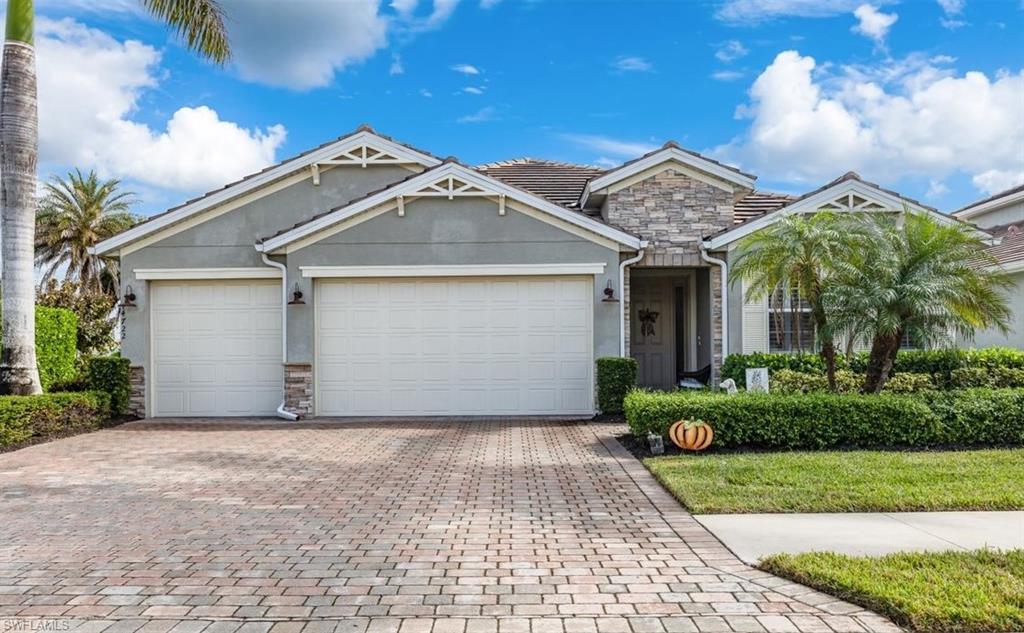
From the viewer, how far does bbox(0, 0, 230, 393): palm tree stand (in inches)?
420

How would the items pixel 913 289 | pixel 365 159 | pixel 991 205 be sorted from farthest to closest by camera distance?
1. pixel 991 205
2. pixel 365 159
3. pixel 913 289

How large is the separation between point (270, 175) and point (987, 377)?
13893 mm

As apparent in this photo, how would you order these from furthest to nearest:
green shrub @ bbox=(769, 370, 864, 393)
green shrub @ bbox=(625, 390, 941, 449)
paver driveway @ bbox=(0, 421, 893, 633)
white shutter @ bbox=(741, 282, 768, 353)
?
white shutter @ bbox=(741, 282, 768, 353)
green shrub @ bbox=(769, 370, 864, 393)
green shrub @ bbox=(625, 390, 941, 449)
paver driveway @ bbox=(0, 421, 893, 633)

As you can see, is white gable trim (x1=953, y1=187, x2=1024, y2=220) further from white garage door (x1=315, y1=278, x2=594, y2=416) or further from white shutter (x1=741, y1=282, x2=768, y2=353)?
white garage door (x1=315, y1=278, x2=594, y2=416)

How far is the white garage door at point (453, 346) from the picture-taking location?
41.7 feet

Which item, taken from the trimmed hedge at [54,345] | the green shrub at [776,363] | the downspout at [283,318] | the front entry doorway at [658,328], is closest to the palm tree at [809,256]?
the green shrub at [776,363]

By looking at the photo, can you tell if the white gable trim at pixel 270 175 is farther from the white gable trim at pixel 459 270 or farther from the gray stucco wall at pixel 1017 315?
the gray stucco wall at pixel 1017 315

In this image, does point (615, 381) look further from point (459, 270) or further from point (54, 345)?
point (54, 345)

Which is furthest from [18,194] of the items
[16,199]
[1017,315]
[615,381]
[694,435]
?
[1017,315]

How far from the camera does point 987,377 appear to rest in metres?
11.6

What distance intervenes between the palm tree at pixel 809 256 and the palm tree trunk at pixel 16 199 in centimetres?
1166

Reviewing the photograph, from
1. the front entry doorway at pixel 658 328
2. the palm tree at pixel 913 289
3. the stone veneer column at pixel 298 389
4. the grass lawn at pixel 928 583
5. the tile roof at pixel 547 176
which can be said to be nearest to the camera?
Answer: the grass lawn at pixel 928 583

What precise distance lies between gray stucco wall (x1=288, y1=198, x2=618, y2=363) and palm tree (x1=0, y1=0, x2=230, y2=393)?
163 inches

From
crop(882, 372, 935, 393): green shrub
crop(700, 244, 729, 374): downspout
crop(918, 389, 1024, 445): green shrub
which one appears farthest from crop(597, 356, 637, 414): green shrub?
crop(918, 389, 1024, 445): green shrub
